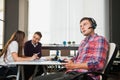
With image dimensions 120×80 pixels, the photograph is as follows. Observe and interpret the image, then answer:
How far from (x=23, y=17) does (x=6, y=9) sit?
22.6 inches

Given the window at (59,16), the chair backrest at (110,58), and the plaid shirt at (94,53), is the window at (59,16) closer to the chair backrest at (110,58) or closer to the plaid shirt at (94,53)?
the plaid shirt at (94,53)

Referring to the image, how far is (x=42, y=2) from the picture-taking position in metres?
6.99

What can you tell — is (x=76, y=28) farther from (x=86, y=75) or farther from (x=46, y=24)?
(x=86, y=75)

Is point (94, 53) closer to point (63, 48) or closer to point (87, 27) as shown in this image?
point (87, 27)

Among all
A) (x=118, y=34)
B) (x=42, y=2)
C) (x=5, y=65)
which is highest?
(x=42, y=2)

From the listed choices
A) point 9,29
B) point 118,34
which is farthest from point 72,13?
point 9,29

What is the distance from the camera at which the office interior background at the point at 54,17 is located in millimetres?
6633

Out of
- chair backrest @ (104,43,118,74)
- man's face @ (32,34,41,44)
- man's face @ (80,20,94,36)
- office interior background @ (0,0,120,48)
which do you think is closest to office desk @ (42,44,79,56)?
office interior background @ (0,0,120,48)

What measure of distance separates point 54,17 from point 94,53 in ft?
16.2

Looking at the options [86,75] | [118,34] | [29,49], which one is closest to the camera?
[86,75]

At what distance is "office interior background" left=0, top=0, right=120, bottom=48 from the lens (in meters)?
6.63

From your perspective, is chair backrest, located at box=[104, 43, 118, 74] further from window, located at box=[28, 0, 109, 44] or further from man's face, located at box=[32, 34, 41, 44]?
window, located at box=[28, 0, 109, 44]

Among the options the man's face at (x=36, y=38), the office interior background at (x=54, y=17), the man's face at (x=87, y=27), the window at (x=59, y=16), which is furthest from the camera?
the window at (x=59, y=16)

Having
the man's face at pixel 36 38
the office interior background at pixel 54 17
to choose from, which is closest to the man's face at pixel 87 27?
the man's face at pixel 36 38
